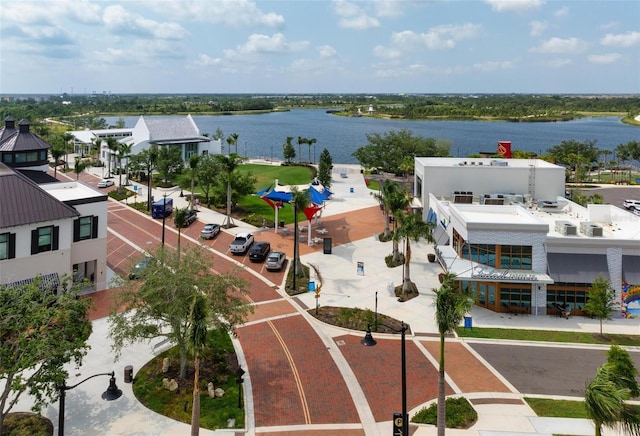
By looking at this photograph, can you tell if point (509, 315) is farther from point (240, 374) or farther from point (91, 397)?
point (91, 397)

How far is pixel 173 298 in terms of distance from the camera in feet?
72.6

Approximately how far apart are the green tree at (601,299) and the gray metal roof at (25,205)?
117ft

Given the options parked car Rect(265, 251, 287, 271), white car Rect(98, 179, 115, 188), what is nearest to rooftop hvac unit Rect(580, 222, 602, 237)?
parked car Rect(265, 251, 287, 271)

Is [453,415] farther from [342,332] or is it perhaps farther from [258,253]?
[258,253]

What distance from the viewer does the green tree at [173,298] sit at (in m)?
22.1

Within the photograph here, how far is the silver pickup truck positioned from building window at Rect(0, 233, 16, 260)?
59.8 feet

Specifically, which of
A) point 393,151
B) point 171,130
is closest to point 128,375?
point 393,151

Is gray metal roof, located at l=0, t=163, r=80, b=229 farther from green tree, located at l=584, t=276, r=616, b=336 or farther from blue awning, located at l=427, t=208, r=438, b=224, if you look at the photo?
green tree, located at l=584, t=276, r=616, b=336

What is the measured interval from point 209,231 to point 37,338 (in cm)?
3196

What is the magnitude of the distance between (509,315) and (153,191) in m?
56.5

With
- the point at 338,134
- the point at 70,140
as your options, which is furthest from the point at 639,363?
the point at 338,134

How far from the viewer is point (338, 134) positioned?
622 ft

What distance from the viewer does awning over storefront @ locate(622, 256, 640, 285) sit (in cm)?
3288

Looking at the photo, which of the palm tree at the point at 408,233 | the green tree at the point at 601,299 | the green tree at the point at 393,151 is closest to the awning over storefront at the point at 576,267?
the green tree at the point at 601,299
